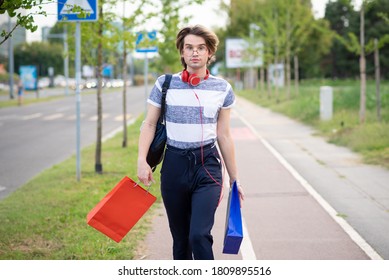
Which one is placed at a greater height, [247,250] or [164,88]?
[164,88]

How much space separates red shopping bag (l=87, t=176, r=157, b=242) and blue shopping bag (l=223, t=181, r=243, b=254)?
587mm

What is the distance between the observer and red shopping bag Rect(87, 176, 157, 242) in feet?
15.6

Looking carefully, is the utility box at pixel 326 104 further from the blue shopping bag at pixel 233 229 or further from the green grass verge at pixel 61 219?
the blue shopping bag at pixel 233 229

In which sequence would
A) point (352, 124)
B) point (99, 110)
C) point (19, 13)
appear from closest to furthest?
point (19, 13)
point (99, 110)
point (352, 124)

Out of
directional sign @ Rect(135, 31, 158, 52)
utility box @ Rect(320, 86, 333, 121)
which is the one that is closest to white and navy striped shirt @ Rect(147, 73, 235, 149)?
directional sign @ Rect(135, 31, 158, 52)

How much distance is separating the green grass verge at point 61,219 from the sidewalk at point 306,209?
0.38 m

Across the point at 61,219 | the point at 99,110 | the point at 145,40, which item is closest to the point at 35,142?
the point at 145,40

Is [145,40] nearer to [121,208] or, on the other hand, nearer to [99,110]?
[99,110]

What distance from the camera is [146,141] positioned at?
4723mm

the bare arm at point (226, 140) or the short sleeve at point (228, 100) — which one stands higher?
the short sleeve at point (228, 100)

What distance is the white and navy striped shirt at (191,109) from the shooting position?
4.56m

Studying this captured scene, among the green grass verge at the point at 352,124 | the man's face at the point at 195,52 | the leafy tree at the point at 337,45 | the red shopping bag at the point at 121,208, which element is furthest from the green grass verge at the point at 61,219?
the leafy tree at the point at 337,45

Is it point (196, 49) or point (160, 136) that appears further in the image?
point (160, 136)

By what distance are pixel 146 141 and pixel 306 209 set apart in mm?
4359
